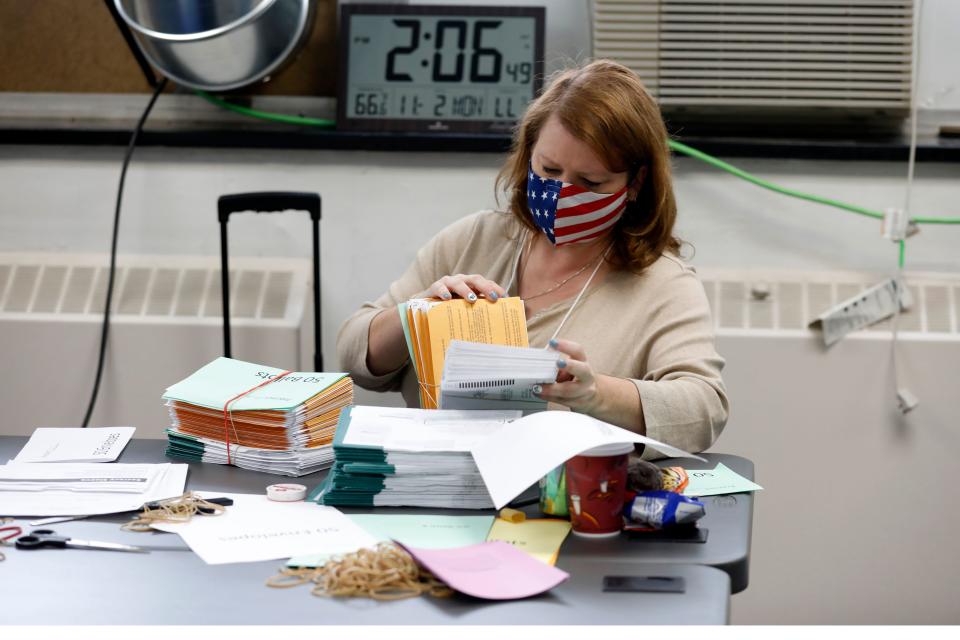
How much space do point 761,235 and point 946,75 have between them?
0.57 meters

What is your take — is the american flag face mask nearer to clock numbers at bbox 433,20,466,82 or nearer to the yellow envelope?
the yellow envelope

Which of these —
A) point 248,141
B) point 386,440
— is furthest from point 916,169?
point 386,440

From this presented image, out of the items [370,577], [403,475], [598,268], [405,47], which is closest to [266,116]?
[405,47]

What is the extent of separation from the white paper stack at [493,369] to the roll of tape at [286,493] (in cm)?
21

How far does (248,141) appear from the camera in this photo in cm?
260

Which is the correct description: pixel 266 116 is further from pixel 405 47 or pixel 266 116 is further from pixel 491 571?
pixel 491 571

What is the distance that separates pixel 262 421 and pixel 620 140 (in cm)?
69

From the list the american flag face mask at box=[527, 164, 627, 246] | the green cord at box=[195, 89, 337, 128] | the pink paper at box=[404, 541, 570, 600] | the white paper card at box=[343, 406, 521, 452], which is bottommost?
the pink paper at box=[404, 541, 570, 600]

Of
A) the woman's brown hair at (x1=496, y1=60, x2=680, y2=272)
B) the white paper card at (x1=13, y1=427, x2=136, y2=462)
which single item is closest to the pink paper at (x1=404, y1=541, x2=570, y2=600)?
the white paper card at (x1=13, y1=427, x2=136, y2=462)

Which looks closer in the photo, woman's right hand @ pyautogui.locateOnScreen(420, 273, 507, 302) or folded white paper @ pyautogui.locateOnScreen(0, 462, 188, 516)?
folded white paper @ pyautogui.locateOnScreen(0, 462, 188, 516)

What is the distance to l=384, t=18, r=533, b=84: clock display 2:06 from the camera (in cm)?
258

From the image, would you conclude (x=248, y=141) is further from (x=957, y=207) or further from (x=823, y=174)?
(x=957, y=207)

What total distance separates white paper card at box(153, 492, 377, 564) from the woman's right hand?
377 millimetres

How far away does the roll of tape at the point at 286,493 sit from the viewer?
1387 millimetres
